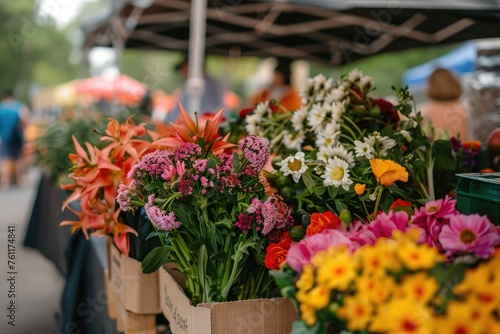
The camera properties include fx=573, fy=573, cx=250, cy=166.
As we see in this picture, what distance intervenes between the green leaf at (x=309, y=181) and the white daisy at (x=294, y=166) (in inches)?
0.6

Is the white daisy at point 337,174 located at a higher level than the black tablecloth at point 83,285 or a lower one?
higher

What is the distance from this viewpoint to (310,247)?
39.8 inches

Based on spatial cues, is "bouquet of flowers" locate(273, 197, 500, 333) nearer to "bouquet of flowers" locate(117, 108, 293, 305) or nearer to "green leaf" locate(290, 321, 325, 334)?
"green leaf" locate(290, 321, 325, 334)

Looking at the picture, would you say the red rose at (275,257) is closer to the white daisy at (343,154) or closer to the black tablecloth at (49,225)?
the white daisy at (343,154)

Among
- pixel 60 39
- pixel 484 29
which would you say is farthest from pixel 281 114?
pixel 60 39

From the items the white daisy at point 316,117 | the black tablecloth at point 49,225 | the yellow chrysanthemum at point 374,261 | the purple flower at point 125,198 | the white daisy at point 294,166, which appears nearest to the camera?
the yellow chrysanthemum at point 374,261

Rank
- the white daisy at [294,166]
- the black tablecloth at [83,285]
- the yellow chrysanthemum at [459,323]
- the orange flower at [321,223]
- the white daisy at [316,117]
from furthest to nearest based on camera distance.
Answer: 1. the black tablecloth at [83,285]
2. the white daisy at [316,117]
3. the white daisy at [294,166]
4. the orange flower at [321,223]
5. the yellow chrysanthemum at [459,323]

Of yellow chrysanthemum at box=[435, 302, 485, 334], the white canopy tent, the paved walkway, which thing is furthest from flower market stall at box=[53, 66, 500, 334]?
the white canopy tent

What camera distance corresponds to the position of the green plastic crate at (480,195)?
1.10 meters

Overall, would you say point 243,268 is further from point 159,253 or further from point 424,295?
point 424,295

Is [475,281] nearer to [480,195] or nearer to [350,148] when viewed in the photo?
[480,195]

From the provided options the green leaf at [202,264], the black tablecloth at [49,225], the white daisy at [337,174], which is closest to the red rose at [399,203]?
the white daisy at [337,174]

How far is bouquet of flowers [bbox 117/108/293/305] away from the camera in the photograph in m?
1.21

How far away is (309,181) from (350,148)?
0.65ft
